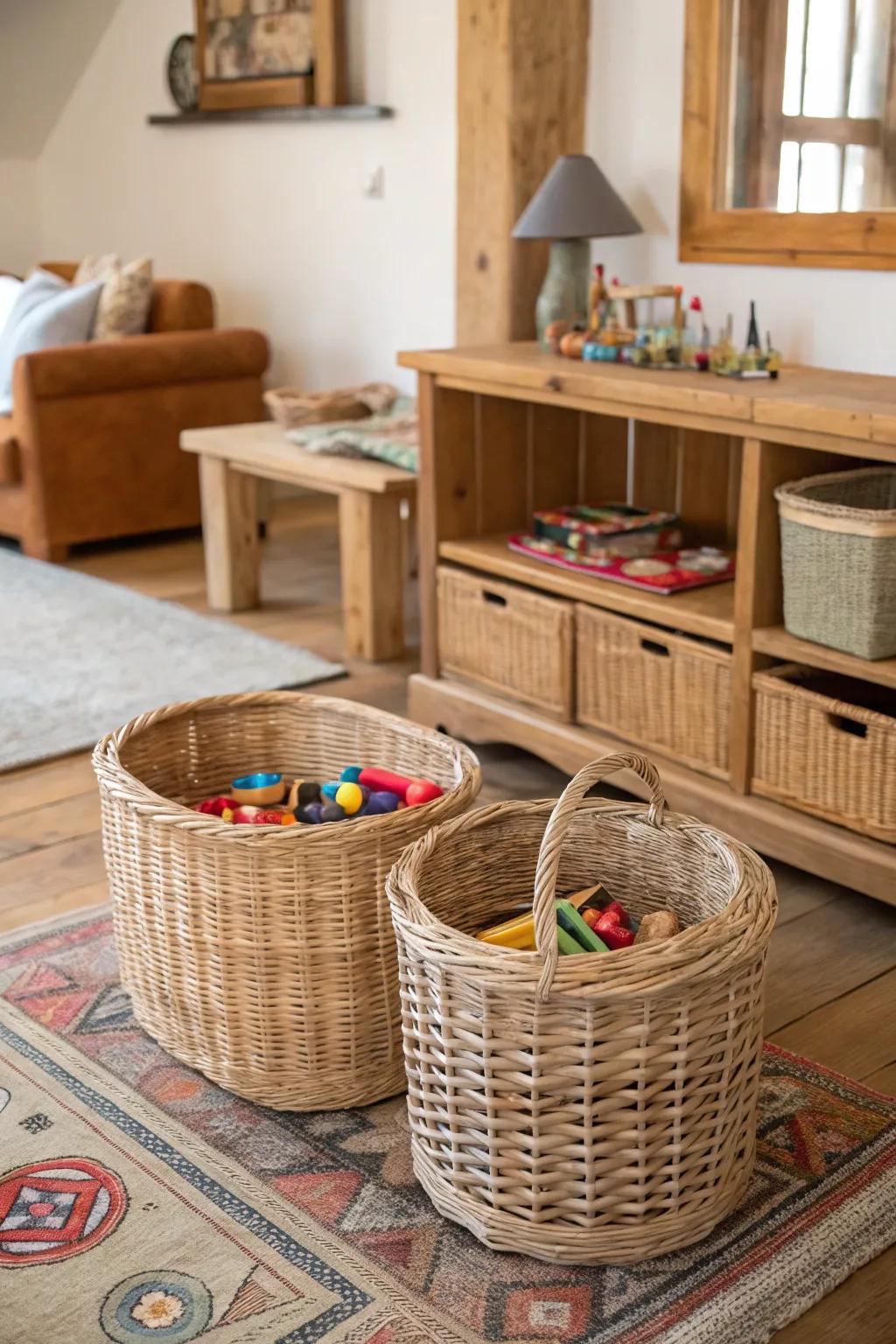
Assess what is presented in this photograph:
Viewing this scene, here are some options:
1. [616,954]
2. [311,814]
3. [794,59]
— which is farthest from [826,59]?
[616,954]

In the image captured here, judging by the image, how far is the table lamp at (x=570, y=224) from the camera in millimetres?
3039

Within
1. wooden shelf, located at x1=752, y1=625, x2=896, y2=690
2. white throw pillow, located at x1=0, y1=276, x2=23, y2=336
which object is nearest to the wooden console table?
wooden shelf, located at x1=752, y1=625, x2=896, y2=690

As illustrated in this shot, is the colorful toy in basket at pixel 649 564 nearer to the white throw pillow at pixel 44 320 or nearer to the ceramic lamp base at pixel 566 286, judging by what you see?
the ceramic lamp base at pixel 566 286

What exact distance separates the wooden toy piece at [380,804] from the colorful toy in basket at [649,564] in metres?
0.83

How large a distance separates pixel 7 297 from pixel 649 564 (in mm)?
3044

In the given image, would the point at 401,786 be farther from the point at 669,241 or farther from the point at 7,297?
the point at 7,297

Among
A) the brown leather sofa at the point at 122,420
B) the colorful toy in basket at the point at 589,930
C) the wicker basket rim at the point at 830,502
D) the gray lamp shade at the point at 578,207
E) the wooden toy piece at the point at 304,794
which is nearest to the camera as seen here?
the colorful toy in basket at the point at 589,930

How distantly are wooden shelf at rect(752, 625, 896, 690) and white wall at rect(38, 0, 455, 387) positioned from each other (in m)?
2.32

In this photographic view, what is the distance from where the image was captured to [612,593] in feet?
8.35

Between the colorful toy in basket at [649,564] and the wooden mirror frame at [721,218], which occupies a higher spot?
the wooden mirror frame at [721,218]

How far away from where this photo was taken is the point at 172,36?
5.11 meters

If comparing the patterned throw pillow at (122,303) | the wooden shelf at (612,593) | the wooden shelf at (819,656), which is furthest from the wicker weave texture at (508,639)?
the patterned throw pillow at (122,303)

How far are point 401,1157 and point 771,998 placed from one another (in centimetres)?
62

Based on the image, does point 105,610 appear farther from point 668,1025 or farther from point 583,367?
point 668,1025
